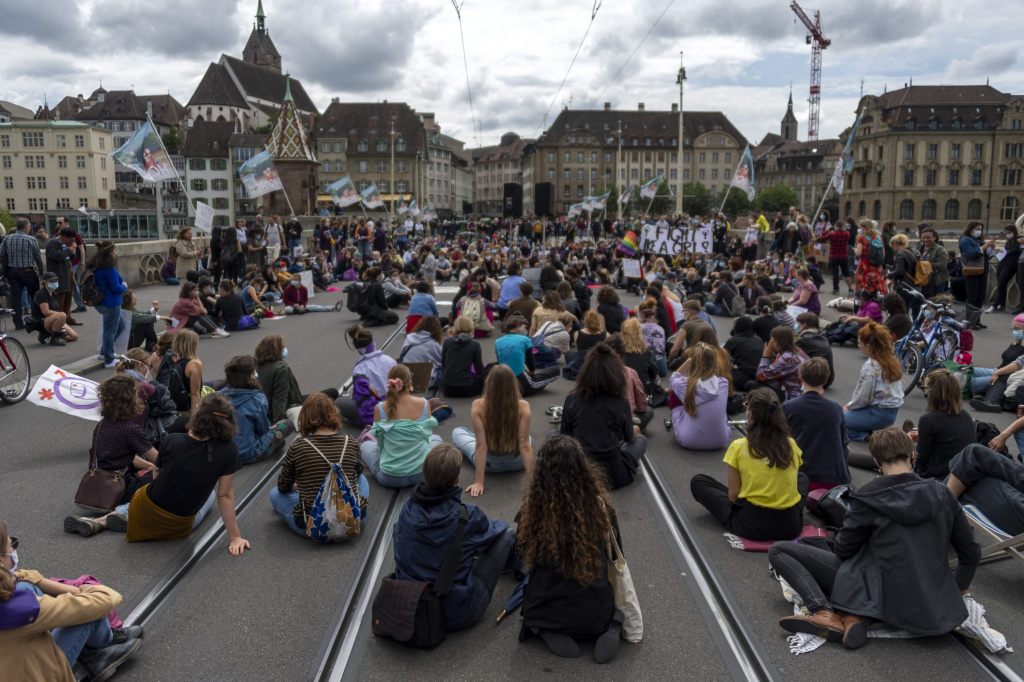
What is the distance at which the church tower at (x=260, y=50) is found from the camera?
16125 cm

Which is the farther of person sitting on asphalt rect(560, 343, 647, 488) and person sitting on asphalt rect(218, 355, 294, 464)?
person sitting on asphalt rect(218, 355, 294, 464)

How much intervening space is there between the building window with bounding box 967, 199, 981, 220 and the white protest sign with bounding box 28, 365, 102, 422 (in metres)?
115

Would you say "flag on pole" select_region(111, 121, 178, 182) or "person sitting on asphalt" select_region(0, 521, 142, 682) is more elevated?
"flag on pole" select_region(111, 121, 178, 182)

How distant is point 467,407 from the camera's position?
1061 cm

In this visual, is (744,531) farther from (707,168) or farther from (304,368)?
(707,168)

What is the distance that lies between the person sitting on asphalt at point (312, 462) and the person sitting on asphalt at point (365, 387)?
2.70 metres

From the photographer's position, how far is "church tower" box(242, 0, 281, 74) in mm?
161250

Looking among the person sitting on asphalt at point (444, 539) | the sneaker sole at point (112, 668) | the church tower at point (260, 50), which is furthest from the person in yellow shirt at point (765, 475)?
the church tower at point (260, 50)

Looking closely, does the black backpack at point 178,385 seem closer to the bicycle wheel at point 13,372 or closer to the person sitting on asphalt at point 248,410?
the person sitting on asphalt at point 248,410

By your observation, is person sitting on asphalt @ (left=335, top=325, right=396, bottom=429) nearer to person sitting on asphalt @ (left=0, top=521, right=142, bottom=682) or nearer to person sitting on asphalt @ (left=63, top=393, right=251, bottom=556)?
person sitting on asphalt @ (left=63, top=393, right=251, bottom=556)

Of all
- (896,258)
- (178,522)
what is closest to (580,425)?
(178,522)

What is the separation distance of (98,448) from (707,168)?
135 m

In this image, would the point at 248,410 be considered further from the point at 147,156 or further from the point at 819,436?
the point at 147,156

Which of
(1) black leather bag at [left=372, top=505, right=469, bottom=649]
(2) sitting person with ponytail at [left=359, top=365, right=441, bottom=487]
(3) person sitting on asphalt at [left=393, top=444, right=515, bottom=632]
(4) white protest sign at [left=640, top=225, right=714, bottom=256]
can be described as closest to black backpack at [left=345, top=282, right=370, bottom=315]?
(4) white protest sign at [left=640, top=225, right=714, bottom=256]
